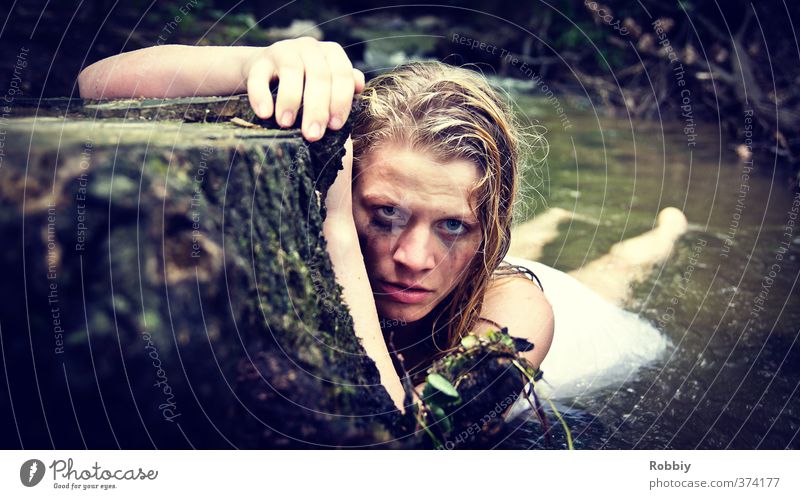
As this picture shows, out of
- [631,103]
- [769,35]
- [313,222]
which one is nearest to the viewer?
[313,222]

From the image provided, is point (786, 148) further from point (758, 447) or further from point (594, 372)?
point (758, 447)

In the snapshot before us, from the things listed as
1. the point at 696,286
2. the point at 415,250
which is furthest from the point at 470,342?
the point at 696,286

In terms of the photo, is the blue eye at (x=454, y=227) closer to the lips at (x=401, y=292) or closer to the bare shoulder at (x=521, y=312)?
the lips at (x=401, y=292)

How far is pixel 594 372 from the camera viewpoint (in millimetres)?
2207

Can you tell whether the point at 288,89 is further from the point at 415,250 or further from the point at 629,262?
the point at 629,262

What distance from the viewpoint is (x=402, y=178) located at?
1533 millimetres

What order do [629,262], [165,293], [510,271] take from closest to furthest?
[165,293]
[510,271]
[629,262]

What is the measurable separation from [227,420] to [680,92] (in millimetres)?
6448

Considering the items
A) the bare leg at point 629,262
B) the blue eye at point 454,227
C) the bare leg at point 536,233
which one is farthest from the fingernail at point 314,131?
the bare leg at point 536,233

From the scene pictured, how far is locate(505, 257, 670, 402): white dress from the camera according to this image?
84.4 inches

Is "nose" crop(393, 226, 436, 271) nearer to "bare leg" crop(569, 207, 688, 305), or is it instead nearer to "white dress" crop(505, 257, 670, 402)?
"white dress" crop(505, 257, 670, 402)

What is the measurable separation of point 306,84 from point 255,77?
102mm

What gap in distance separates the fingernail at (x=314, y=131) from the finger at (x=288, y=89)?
4 centimetres
